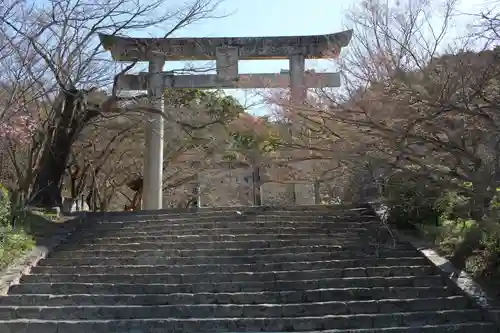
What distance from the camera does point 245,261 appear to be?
11.3 meters

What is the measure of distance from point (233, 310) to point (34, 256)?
4.67m

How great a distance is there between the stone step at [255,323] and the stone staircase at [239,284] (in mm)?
15

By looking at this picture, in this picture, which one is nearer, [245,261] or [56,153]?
[245,261]

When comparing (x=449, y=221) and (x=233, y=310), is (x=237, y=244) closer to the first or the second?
(x=233, y=310)

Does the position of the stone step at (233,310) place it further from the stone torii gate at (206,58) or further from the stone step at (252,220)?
the stone torii gate at (206,58)

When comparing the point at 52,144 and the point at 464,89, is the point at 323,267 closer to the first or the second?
the point at 464,89

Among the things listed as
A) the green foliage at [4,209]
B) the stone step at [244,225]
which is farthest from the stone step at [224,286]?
the stone step at [244,225]

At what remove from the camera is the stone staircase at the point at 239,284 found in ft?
28.9

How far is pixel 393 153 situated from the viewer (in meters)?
11.4

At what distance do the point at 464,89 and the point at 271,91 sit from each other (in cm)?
Result: 849

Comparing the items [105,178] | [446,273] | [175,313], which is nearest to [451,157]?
[446,273]

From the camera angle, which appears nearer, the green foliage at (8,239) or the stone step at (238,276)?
the stone step at (238,276)

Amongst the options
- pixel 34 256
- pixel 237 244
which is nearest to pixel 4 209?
pixel 34 256

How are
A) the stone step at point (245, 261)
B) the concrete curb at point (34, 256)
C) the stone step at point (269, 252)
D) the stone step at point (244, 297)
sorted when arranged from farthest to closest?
the stone step at point (269, 252)
the stone step at point (245, 261)
the concrete curb at point (34, 256)
the stone step at point (244, 297)
